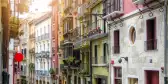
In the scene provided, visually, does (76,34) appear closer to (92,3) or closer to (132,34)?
(92,3)

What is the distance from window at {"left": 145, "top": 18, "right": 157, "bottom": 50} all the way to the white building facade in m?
37.9

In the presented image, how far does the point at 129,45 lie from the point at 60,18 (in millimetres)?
27719

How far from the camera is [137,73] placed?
24234mm

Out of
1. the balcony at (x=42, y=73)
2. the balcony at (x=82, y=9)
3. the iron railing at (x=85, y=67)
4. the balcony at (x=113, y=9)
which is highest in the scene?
the balcony at (x=82, y=9)

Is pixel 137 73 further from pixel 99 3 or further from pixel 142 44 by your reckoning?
pixel 99 3

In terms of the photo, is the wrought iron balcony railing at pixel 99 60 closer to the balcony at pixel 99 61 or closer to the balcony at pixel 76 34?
the balcony at pixel 99 61

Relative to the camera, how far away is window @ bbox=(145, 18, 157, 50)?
21.8m

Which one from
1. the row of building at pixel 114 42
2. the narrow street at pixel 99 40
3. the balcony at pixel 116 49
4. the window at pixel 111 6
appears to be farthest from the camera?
the balcony at pixel 116 49

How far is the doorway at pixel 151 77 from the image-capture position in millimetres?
21844

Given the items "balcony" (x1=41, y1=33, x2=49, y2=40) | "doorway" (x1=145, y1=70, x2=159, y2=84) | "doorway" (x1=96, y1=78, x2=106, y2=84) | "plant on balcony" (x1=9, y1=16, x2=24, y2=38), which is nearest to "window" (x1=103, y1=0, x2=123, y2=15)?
"doorway" (x1=96, y1=78, x2=106, y2=84)

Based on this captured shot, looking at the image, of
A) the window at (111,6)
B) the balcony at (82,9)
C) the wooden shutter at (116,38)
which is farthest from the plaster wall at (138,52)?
the balcony at (82,9)

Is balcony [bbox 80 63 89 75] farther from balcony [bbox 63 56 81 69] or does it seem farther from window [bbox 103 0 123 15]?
window [bbox 103 0 123 15]

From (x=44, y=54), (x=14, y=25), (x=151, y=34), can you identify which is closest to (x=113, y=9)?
(x=151, y=34)

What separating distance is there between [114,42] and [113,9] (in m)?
2.44
